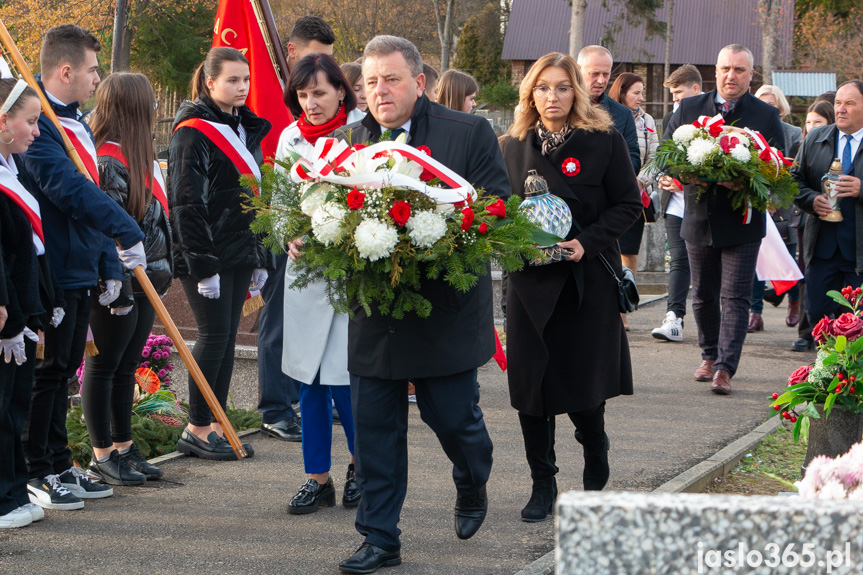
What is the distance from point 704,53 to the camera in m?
51.1

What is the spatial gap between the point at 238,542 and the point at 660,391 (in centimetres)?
428

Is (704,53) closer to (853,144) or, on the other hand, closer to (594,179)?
(853,144)

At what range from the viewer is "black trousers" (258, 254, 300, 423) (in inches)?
252

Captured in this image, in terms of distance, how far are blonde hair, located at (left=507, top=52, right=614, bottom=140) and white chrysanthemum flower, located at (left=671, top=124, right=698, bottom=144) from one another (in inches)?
114

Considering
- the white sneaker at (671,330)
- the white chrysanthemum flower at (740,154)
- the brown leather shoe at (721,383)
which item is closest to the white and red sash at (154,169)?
the white chrysanthemum flower at (740,154)

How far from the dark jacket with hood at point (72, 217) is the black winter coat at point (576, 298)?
1943mm

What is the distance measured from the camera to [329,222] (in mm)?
3619

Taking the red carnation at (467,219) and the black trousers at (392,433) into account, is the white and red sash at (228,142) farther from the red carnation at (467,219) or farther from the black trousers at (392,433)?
the red carnation at (467,219)

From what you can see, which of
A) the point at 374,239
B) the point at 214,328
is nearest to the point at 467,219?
the point at 374,239

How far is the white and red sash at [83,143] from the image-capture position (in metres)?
5.02

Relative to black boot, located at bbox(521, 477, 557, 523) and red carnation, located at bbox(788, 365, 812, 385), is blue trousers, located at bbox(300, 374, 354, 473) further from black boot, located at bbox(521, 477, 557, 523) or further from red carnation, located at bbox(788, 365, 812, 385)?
red carnation, located at bbox(788, 365, 812, 385)

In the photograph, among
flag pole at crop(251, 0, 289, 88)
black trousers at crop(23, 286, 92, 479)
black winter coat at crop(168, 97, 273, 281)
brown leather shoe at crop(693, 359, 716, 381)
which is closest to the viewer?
black trousers at crop(23, 286, 92, 479)

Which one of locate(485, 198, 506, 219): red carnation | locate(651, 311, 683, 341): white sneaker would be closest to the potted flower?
locate(485, 198, 506, 219): red carnation

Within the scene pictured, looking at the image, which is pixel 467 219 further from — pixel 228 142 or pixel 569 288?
pixel 228 142
